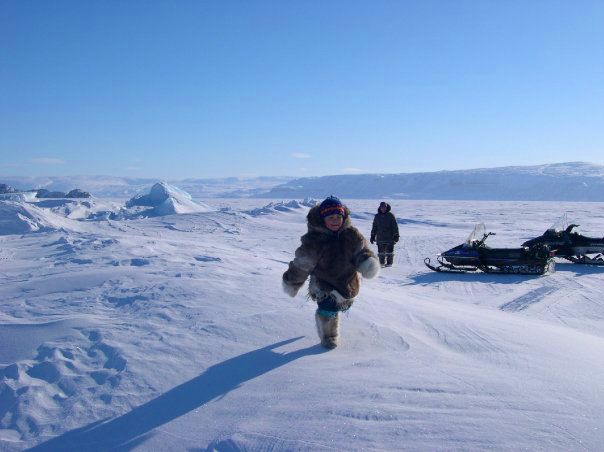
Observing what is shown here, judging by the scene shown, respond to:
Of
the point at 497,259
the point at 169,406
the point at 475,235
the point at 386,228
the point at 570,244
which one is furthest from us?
the point at 570,244

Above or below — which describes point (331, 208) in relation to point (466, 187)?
below

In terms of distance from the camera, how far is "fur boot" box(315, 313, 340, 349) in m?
3.01

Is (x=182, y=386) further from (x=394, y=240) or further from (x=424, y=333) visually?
(x=394, y=240)

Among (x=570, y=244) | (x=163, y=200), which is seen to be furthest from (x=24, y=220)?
(x=163, y=200)

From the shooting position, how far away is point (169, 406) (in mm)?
2209

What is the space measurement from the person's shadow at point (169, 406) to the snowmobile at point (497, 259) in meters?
6.88

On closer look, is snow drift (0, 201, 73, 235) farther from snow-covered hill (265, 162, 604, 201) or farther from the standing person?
snow-covered hill (265, 162, 604, 201)

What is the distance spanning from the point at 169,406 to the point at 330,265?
136cm

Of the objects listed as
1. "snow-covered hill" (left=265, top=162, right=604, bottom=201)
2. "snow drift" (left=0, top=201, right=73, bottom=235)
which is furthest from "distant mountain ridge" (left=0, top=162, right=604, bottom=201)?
"snow drift" (left=0, top=201, right=73, bottom=235)

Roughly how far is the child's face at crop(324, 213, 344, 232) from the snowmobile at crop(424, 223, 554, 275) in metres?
6.59

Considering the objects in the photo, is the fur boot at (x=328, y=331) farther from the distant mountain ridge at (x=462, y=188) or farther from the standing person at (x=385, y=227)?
the distant mountain ridge at (x=462, y=188)

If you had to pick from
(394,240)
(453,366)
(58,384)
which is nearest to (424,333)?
(453,366)

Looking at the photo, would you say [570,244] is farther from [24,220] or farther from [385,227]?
[24,220]

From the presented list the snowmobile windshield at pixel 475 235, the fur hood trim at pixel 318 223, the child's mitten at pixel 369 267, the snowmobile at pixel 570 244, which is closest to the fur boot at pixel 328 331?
the child's mitten at pixel 369 267
